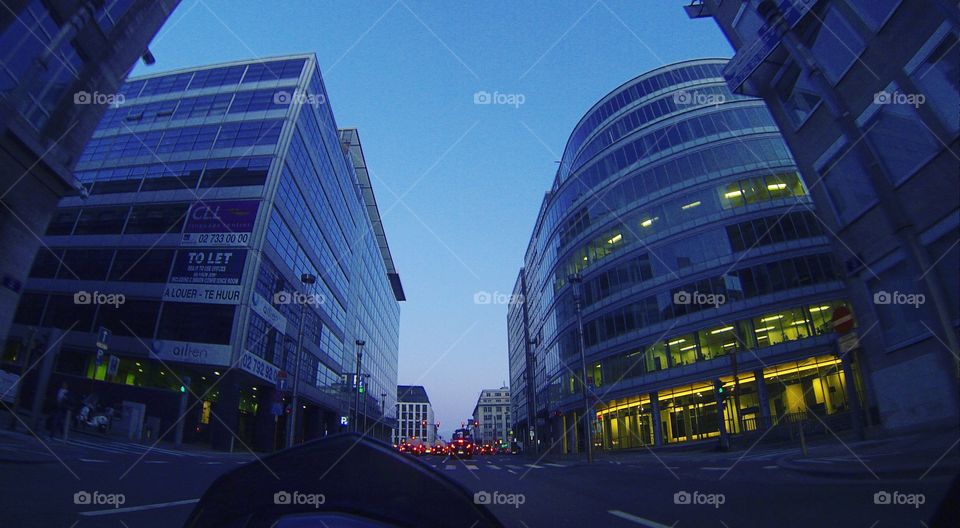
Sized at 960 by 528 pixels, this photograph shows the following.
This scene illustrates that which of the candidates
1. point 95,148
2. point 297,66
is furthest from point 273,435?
point 297,66

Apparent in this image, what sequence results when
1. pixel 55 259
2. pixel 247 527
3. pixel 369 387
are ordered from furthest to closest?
pixel 369 387, pixel 55 259, pixel 247 527

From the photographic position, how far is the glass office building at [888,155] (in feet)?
9.28

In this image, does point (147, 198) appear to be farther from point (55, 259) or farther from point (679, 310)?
point (679, 310)

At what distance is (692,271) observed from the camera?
30.7 m

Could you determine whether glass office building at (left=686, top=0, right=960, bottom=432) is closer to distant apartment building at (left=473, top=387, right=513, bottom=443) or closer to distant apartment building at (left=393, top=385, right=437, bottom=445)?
distant apartment building at (left=393, top=385, right=437, bottom=445)

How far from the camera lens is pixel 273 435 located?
32219 millimetres

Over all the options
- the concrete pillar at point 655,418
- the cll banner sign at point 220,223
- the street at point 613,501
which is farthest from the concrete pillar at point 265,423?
the concrete pillar at point 655,418

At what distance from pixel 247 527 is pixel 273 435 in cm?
3654

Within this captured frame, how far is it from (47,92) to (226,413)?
63.8 ft

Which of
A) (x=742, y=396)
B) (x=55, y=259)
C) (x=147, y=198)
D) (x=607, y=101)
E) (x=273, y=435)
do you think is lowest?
(x=273, y=435)

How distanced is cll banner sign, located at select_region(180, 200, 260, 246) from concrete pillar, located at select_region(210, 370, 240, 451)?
8.62m

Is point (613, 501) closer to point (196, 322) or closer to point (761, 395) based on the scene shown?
point (761, 395)

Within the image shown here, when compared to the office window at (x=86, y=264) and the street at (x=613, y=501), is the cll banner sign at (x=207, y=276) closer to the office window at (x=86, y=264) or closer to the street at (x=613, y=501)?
the office window at (x=86, y=264)

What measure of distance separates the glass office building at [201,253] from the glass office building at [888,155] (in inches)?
775
